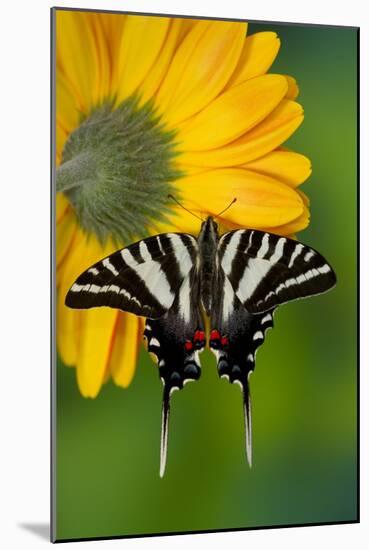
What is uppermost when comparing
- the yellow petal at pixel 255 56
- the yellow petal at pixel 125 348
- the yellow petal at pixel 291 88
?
the yellow petal at pixel 255 56

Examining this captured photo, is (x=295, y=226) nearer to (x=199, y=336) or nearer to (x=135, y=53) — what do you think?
(x=199, y=336)

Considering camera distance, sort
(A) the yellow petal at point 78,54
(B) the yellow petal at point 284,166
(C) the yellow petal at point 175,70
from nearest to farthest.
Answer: (A) the yellow petal at point 78,54 → (C) the yellow petal at point 175,70 → (B) the yellow petal at point 284,166

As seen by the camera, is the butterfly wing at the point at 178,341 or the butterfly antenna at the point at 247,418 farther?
the butterfly antenna at the point at 247,418

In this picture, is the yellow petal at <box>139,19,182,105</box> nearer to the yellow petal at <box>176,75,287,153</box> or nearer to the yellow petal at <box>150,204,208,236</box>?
the yellow petal at <box>176,75,287,153</box>

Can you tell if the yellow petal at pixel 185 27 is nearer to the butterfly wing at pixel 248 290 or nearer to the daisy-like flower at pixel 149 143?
the daisy-like flower at pixel 149 143

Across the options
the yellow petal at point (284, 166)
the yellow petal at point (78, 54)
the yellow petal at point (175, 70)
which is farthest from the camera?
the yellow petal at point (284, 166)

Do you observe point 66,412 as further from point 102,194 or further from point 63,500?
point 102,194

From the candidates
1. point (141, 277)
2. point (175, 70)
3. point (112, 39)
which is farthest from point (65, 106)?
point (141, 277)

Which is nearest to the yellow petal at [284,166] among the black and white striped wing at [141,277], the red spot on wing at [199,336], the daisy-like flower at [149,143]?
the daisy-like flower at [149,143]
